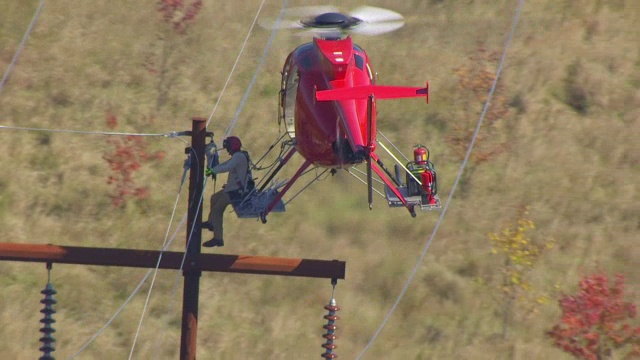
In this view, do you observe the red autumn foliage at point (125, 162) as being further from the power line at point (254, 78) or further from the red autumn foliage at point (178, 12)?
the red autumn foliage at point (178, 12)

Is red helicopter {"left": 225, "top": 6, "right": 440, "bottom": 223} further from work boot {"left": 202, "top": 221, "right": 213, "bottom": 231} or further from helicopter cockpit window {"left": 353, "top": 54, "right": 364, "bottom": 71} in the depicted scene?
work boot {"left": 202, "top": 221, "right": 213, "bottom": 231}

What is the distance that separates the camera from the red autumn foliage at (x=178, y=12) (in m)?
40.3

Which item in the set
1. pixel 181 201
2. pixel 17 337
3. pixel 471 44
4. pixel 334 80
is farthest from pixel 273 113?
pixel 334 80

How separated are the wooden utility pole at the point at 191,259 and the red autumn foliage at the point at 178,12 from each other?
20083mm

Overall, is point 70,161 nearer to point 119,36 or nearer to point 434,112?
point 119,36

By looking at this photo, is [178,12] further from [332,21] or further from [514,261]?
[332,21]

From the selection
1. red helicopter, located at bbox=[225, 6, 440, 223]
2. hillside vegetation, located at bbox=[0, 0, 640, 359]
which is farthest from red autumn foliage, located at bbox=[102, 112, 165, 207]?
red helicopter, located at bbox=[225, 6, 440, 223]

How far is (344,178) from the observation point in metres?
34.1

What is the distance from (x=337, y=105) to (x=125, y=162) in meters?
16.0

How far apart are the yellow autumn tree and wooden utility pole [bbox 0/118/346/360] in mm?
11859

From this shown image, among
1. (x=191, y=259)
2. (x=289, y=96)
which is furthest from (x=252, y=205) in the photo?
(x=289, y=96)

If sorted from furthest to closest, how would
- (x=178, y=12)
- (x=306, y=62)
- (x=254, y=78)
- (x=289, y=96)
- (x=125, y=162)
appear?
(x=178, y=12) < (x=254, y=78) < (x=125, y=162) < (x=289, y=96) < (x=306, y=62)

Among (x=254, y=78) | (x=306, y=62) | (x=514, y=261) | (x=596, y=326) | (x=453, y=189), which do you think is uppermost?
(x=306, y=62)

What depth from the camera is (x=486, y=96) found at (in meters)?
37.8
